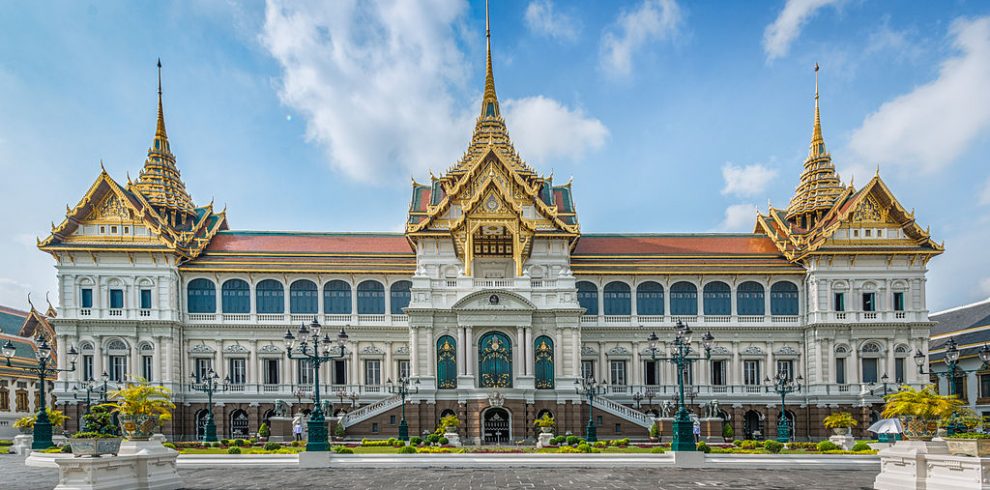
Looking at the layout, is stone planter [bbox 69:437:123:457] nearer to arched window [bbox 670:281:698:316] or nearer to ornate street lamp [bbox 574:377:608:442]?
ornate street lamp [bbox 574:377:608:442]

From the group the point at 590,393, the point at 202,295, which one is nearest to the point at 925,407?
the point at 590,393

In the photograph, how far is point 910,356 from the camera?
47062mm

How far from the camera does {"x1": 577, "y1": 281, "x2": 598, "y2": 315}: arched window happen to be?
1960 inches

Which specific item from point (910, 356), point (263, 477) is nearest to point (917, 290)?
point (910, 356)

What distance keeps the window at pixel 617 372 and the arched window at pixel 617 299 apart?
11.4 feet

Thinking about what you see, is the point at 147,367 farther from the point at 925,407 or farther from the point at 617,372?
the point at 925,407

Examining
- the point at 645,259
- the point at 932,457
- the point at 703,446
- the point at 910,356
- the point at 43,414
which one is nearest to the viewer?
the point at 932,457

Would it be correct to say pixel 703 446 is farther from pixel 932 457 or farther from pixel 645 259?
pixel 645 259

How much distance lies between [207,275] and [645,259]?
30148 mm

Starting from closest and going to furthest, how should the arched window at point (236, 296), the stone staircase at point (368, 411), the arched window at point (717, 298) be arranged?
the stone staircase at point (368, 411) → the arched window at point (236, 296) → the arched window at point (717, 298)

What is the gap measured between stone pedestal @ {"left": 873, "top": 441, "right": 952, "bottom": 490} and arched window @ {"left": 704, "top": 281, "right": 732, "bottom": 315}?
30226mm

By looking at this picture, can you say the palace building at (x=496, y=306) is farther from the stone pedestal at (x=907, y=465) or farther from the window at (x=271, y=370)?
the stone pedestal at (x=907, y=465)

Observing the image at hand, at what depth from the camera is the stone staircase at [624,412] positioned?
134 ft

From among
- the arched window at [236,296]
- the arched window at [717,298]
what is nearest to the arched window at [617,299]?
the arched window at [717,298]
